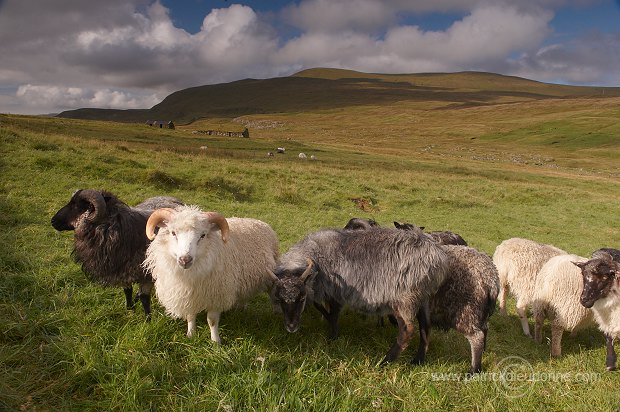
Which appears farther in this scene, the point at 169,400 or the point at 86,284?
the point at 86,284

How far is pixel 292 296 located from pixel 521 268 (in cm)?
567

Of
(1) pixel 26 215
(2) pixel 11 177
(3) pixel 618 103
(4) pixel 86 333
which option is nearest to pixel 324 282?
(4) pixel 86 333

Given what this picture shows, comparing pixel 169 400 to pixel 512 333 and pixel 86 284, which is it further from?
pixel 512 333

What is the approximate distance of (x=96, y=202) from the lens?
5766 millimetres

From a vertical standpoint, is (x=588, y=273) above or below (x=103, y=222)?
below

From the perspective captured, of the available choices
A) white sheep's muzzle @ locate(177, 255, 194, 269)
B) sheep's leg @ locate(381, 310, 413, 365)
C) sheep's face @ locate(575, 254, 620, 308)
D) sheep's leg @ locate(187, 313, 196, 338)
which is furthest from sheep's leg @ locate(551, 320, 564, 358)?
white sheep's muzzle @ locate(177, 255, 194, 269)

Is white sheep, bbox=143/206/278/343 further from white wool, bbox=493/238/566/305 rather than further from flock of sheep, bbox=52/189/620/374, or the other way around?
white wool, bbox=493/238/566/305

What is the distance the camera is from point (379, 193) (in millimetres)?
22703

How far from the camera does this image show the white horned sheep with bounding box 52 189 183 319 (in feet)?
19.3

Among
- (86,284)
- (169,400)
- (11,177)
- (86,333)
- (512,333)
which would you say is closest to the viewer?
(169,400)

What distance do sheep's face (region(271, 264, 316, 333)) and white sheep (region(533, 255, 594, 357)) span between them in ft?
15.5

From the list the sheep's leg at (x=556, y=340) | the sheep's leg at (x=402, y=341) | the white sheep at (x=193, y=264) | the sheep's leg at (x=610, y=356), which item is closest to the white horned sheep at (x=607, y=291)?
the sheep's leg at (x=610, y=356)

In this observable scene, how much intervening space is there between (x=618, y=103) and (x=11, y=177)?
181 m

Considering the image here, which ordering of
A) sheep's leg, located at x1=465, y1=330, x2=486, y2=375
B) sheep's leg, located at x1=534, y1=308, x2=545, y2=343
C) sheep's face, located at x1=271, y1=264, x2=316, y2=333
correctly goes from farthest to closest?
sheep's leg, located at x1=534, y1=308, x2=545, y2=343, sheep's leg, located at x1=465, y1=330, x2=486, y2=375, sheep's face, located at x1=271, y1=264, x2=316, y2=333
